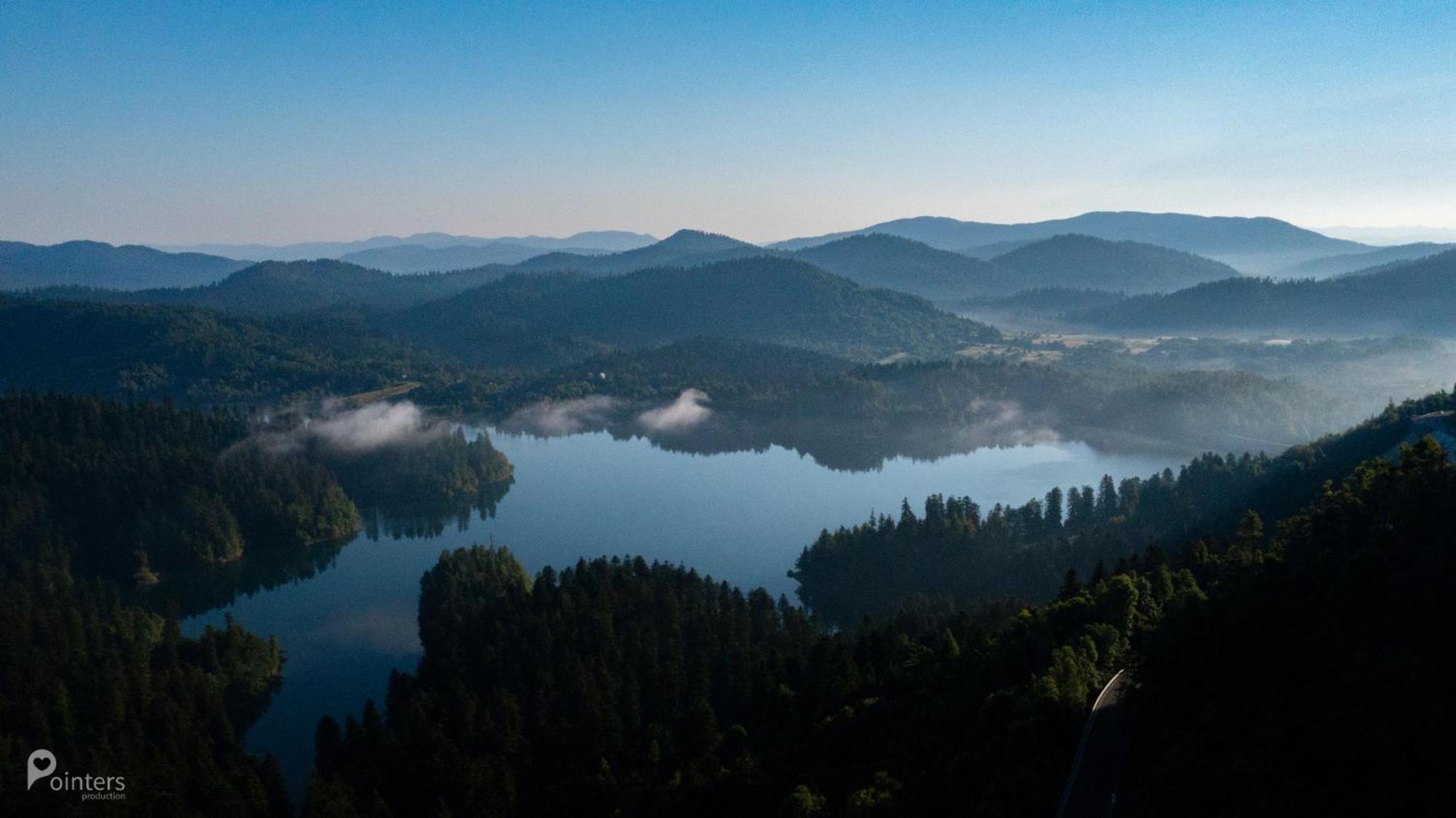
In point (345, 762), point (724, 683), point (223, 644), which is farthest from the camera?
point (223, 644)

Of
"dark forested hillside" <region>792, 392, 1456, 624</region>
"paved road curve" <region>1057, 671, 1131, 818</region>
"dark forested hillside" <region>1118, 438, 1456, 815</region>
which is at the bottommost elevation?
"dark forested hillside" <region>792, 392, 1456, 624</region>

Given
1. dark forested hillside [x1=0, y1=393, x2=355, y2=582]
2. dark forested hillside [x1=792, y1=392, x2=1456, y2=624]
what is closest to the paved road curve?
dark forested hillside [x1=792, y1=392, x2=1456, y2=624]

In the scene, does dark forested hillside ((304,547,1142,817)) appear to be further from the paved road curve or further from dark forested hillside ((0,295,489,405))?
dark forested hillside ((0,295,489,405))

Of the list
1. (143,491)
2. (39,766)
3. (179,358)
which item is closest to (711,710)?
(39,766)

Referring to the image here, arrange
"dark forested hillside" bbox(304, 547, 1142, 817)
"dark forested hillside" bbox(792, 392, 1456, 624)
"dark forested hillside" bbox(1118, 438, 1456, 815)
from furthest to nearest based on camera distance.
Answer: "dark forested hillside" bbox(792, 392, 1456, 624) → "dark forested hillside" bbox(304, 547, 1142, 817) → "dark forested hillside" bbox(1118, 438, 1456, 815)

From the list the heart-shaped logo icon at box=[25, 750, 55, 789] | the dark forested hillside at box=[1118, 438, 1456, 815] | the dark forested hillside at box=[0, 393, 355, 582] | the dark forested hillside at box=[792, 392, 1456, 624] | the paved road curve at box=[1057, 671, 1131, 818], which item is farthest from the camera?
the dark forested hillside at box=[0, 393, 355, 582]

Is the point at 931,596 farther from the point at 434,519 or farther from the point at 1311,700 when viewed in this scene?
the point at 434,519

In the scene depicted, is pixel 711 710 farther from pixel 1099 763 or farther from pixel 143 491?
pixel 143 491

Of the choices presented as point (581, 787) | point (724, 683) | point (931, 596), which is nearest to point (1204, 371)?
point (931, 596)
